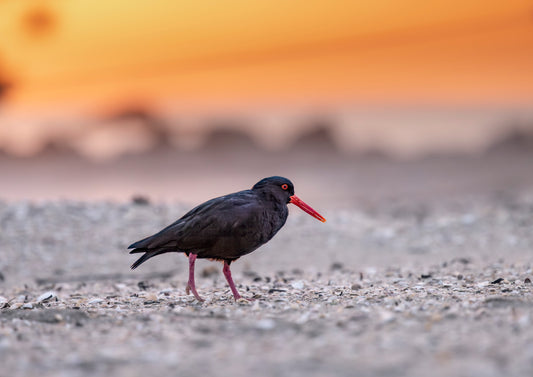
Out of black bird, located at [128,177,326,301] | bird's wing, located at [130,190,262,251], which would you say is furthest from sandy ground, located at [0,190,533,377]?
bird's wing, located at [130,190,262,251]

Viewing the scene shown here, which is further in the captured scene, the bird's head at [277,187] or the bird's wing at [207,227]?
the bird's head at [277,187]

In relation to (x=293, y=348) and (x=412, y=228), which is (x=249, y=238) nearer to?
(x=293, y=348)

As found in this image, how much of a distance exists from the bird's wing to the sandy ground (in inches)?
29.3

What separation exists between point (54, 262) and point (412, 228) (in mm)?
9784

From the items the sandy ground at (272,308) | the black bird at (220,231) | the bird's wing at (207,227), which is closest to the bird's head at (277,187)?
the black bird at (220,231)

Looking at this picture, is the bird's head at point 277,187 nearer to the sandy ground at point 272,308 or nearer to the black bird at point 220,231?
the black bird at point 220,231

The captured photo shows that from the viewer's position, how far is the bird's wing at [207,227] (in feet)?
27.7

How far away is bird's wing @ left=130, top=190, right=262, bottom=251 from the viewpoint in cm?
845

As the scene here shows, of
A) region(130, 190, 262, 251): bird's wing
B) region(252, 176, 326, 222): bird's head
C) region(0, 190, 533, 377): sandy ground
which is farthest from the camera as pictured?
region(252, 176, 326, 222): bird's head

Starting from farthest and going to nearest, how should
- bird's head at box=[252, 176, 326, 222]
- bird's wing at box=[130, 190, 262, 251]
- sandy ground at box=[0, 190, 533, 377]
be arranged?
bird's head at box=[252, 176, 326, 222], bird's wing at box=[130, 190, 262, 251], sandy ground at box=[0, 190, 533, 377]

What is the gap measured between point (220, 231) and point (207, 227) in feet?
0.56

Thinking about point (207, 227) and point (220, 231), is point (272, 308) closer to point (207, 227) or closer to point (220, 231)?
point (220, 231)

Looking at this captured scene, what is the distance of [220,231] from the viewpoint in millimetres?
8430

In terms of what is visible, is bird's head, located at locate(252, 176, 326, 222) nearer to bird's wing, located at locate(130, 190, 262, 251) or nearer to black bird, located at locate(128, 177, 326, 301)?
black bird, located at locate(128, 177, 326, 301)
